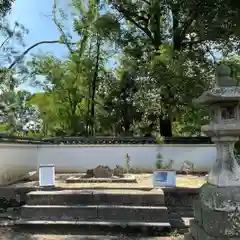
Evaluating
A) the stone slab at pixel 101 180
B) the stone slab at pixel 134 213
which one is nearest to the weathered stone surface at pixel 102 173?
the stone slab at pixel 101 180

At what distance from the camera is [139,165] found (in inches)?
402

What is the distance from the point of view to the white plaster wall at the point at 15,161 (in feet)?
25.5

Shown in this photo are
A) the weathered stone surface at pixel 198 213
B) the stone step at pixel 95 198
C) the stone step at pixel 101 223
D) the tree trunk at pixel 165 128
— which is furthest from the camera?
the tree trunk at pixel 165 128

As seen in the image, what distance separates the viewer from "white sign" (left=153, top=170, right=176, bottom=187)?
6.70 metres

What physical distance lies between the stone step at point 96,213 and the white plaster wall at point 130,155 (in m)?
4.52

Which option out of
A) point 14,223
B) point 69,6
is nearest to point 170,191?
point 14,223

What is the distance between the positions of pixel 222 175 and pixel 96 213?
107 inches

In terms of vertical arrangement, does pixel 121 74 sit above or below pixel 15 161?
above

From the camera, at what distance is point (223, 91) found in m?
3.59

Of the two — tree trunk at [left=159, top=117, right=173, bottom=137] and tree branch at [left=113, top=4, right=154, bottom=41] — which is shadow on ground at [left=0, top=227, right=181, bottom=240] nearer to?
tree trunk at [left=159, top=117, right=173, bottom=137]

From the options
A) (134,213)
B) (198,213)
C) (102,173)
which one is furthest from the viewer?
(102,173)

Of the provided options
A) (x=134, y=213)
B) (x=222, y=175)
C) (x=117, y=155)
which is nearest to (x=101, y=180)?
(x=134, y=213)

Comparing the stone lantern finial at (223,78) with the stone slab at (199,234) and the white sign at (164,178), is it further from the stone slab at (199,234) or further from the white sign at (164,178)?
the white sign at (164,178)

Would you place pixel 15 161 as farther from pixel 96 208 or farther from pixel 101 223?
pixel 101 223
